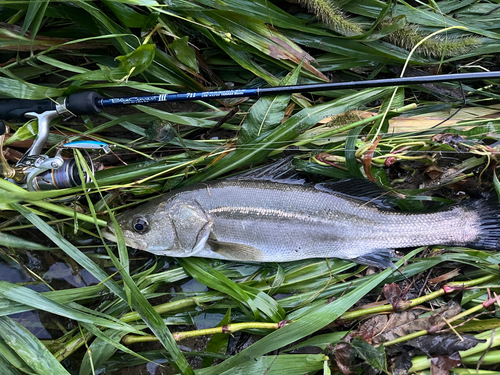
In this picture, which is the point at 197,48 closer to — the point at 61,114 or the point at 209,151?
the point at 209,151

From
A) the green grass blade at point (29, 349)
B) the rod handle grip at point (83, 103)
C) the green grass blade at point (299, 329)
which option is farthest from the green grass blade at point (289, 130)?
the green grass blade at point (29, 349)

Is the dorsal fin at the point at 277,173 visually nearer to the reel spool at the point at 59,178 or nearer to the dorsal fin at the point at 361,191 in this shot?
the dorsal fin at the point at 361,191

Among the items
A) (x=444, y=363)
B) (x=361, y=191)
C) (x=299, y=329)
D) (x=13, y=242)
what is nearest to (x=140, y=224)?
(x=13, y=242)

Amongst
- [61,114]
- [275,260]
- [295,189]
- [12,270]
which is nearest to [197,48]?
[61,114]

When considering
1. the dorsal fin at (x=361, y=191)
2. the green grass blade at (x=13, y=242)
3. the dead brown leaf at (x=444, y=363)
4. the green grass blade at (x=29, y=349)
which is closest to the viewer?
the dead brown leaf at (x=444, y=363)

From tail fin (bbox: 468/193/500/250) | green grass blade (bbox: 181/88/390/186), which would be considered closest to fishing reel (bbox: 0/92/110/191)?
green grass blade (bbox: 181/88/390/186)

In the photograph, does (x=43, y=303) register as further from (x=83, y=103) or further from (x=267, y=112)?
(x=267, y=112)

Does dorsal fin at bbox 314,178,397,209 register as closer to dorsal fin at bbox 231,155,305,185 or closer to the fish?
the fish
